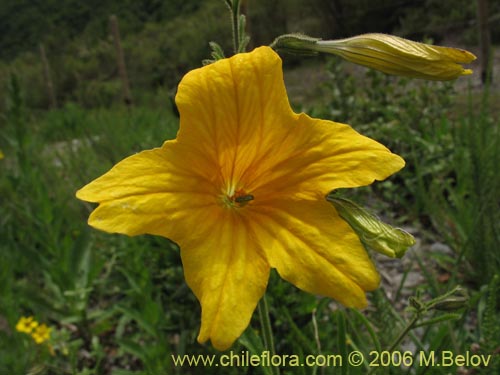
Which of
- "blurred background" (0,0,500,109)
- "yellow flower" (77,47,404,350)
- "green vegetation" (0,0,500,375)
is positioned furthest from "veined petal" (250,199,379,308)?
"blurred background" (0,0,500,109)

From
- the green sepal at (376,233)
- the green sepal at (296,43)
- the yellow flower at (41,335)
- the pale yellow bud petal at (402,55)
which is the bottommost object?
the yellow flower at (41,335)

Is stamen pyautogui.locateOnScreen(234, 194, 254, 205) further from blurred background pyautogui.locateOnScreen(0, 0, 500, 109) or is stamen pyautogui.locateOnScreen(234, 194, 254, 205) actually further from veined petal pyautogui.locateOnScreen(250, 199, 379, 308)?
blurred background pyautogui.locateOnScreen(0, 0, 500, 109)

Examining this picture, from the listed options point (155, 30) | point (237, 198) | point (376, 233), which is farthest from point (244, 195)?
point (155, 30)

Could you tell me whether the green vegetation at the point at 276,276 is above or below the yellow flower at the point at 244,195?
below

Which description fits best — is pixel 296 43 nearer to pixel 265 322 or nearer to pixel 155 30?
pixel 265 322

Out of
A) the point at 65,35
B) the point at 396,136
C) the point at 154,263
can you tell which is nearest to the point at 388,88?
the point at 396,136

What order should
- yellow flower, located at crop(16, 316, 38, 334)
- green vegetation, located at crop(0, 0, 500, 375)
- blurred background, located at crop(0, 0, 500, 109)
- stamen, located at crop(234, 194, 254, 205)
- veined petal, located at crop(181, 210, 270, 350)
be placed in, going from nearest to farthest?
1. veined petal, located at crop(181, 210, 270, 350)
2. stamen, located at crop(234, 194, 254, 205)
3. green vegetation, located at crop(0, 0, 500, 375)
4. yellow flower, located at crop(16, 316, 38, 334)
5. blurred background, located at crop(0, 0, 500, 109)

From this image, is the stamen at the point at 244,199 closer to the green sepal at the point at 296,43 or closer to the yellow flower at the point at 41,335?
the green sepal at the point at 296,43

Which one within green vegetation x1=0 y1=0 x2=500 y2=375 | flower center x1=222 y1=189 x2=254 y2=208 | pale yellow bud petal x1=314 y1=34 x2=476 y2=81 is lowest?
green vegetation x1=0 y1=0 x2=500 y2=375

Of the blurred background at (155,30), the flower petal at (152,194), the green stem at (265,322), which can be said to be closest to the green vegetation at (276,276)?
the green stem at (265,322)
